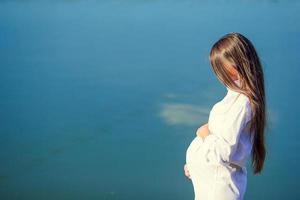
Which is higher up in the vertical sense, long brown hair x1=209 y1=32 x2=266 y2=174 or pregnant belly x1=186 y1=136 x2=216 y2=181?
long brown hair x1=209 y1=32 x2=266 y2=174

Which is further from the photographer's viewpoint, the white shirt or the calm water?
the calm water

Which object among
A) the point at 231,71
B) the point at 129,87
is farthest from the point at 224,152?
the point at 129,87

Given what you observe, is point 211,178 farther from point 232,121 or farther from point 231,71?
point 231,71

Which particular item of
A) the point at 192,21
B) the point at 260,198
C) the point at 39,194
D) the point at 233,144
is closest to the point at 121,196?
the point at 39,194

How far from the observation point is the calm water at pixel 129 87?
339 centimetres

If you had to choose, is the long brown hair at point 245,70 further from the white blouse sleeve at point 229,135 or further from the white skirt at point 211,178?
the white skirt at point 211,178

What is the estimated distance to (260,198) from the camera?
11.6 ft

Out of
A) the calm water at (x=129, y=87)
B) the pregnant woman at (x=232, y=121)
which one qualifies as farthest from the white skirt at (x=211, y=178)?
the calm water at (x=129, y=87)

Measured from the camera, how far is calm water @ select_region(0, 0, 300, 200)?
11.1 ft

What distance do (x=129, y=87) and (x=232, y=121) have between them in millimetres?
1643

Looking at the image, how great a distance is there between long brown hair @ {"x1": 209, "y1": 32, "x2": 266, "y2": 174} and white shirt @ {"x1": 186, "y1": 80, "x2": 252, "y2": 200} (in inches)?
0.8

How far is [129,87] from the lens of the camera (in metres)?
3.45

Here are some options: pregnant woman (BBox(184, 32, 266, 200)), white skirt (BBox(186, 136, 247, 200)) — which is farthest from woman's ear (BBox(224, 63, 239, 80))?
white skirt (BBox(186, 136, 247, 200))

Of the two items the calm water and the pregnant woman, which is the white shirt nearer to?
the pregnant woman
